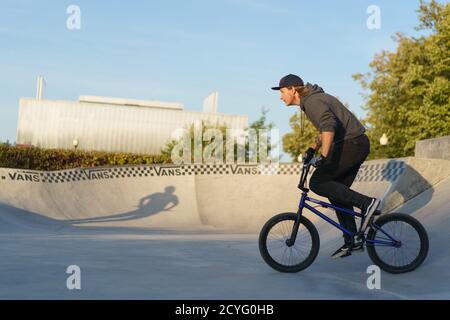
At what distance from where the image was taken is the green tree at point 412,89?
2862 centimetres

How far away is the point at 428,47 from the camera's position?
29.7 metres

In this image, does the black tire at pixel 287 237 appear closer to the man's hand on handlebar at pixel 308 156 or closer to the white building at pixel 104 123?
the man's hand on handlebar at pixel 308 156

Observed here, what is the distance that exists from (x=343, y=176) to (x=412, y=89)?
26.4m

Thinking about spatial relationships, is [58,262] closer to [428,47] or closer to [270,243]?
[270,243]

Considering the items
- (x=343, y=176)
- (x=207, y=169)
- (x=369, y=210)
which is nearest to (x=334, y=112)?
(x=343, y=176)

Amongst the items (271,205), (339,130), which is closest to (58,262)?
(339,130)

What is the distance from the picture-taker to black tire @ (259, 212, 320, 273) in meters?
5.95

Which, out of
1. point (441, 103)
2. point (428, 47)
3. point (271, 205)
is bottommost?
point (271, 205)

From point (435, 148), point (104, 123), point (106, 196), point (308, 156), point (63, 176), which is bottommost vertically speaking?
point (106, 196)

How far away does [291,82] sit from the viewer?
19.6 feet

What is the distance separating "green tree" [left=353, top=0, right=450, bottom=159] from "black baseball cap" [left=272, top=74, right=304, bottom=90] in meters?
24.2
